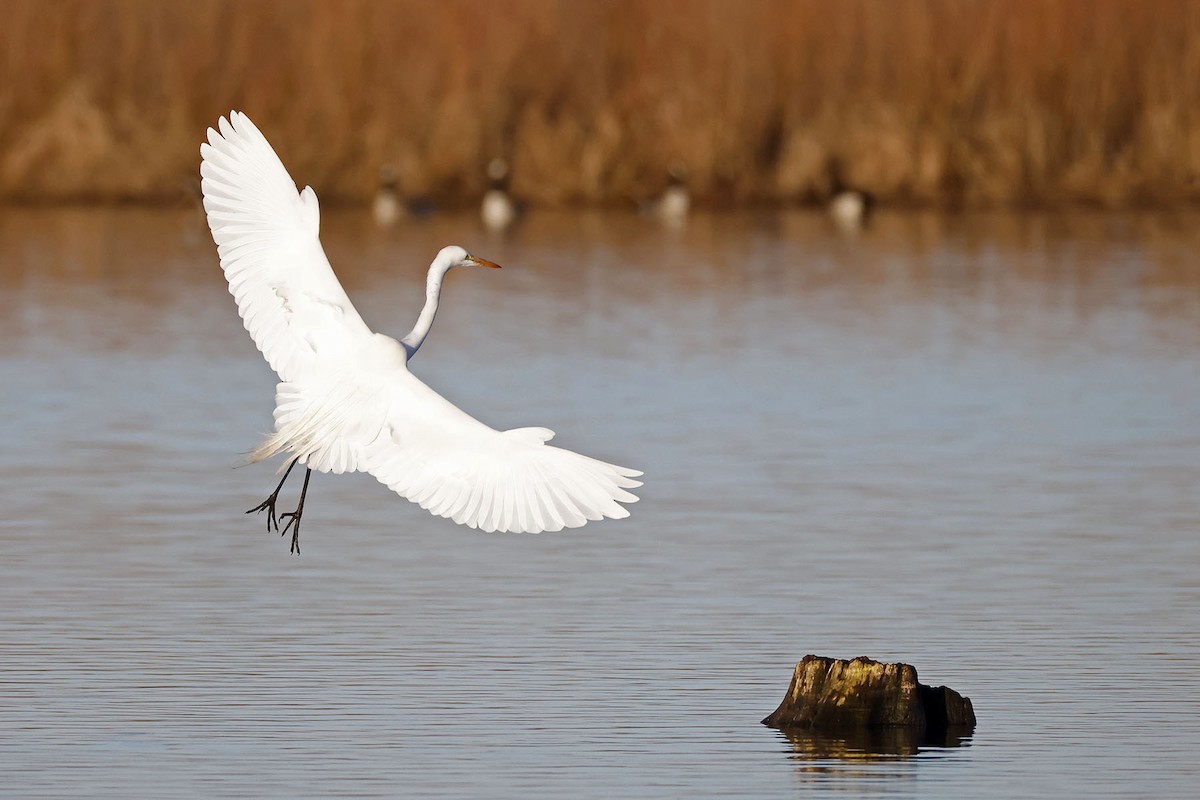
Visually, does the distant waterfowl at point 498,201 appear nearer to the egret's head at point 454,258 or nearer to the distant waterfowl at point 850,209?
the distant waterfowl at point 850,209

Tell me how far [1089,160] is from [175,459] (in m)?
17.0

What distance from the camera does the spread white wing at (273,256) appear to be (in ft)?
30.5

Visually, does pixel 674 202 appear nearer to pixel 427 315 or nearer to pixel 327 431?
pixel 427 315

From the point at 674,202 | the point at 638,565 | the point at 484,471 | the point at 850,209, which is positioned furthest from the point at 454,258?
the point at 674,202

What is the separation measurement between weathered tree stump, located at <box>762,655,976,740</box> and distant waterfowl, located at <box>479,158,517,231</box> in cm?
2105

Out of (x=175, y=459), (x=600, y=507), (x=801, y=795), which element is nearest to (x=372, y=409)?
(x=600, y=507)

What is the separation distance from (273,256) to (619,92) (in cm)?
2097

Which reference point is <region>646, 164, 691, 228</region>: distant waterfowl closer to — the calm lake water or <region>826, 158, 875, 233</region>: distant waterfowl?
<region>826, 158, 875, 233</region>: distant waterfowl

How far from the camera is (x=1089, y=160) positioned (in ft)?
95.9

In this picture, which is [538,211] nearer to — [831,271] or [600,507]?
[831,271]

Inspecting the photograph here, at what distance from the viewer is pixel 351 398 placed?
29.3ft

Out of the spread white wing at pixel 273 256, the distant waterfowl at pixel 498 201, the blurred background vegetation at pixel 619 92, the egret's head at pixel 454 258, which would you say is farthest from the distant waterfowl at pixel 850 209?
the spread white wing at pixel 273 256

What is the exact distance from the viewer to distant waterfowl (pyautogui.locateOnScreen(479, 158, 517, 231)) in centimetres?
2966

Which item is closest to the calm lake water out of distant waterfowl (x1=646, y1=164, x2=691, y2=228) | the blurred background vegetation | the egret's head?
the egret's head
